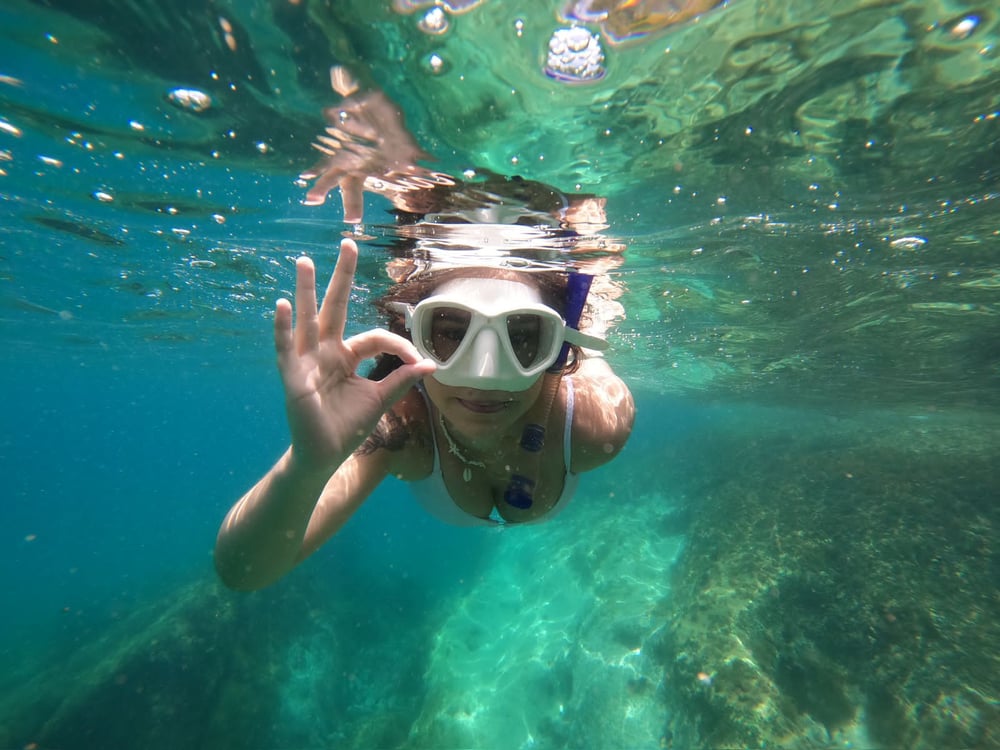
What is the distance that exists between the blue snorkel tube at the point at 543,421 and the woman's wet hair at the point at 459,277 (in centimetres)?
15

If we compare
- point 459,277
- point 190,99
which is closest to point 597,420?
point 459,277

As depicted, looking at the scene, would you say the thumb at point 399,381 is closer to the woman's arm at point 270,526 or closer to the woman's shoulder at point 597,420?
the woman's arm at point 270,526

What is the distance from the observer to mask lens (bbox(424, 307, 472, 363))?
354 cm

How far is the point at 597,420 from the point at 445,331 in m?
1.82

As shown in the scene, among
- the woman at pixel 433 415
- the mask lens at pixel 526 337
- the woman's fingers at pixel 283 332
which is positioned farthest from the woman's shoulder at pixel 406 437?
the woman's fingers at pixel 283 332

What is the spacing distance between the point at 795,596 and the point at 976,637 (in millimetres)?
3048

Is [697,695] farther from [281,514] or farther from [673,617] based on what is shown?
[281,514]

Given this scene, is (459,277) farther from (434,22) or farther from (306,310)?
(434,22)

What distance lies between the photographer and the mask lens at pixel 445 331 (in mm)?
3539

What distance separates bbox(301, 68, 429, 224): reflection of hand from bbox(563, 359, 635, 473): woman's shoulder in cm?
355

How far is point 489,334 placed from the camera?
327 cm

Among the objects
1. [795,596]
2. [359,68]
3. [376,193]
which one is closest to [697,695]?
[795,596]

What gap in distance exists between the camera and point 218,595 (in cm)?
Answer: 1365

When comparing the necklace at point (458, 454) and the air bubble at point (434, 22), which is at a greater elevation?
the air bubble at point (434, 22)
